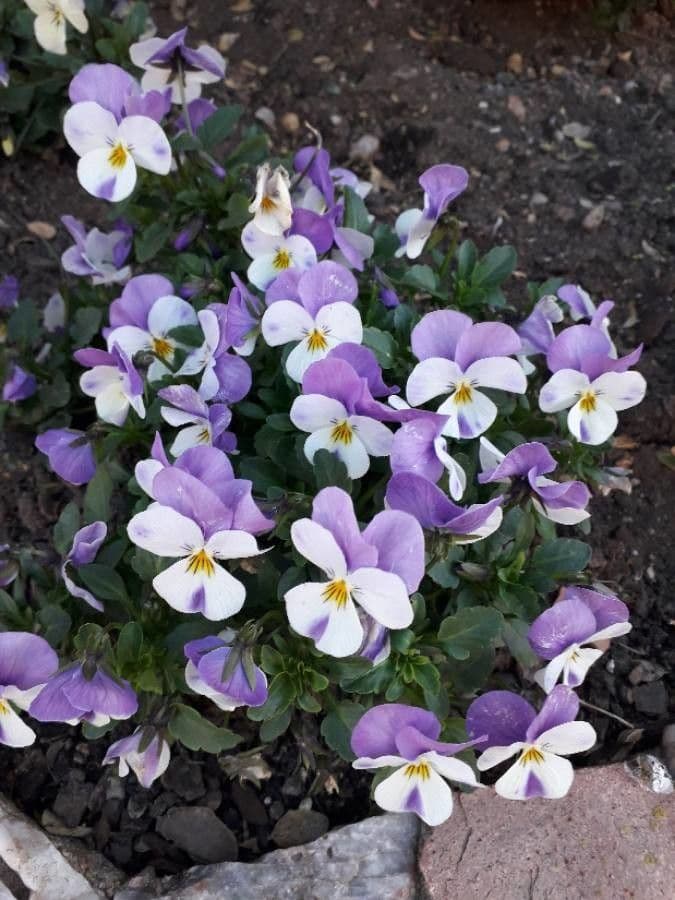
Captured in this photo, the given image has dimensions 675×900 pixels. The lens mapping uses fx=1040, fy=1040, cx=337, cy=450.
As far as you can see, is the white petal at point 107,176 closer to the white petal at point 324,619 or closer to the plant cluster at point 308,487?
the plant cluster at point 308,487

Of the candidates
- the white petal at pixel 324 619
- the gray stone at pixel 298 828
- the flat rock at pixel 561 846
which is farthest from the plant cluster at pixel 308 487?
the gray stone at pixel 298 828

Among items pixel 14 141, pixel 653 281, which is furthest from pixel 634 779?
pixel 14 141

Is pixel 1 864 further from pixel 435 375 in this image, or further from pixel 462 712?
pixel 435 375

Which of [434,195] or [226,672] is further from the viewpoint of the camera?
[434,195]

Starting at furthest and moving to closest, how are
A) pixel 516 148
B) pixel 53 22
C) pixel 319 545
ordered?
pixel 516 148 < pixel 53 22 < pixel 319 545

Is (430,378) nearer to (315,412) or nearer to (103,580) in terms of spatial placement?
(315,412)

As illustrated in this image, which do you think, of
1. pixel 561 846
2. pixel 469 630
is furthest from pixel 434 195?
pixel 561 846
